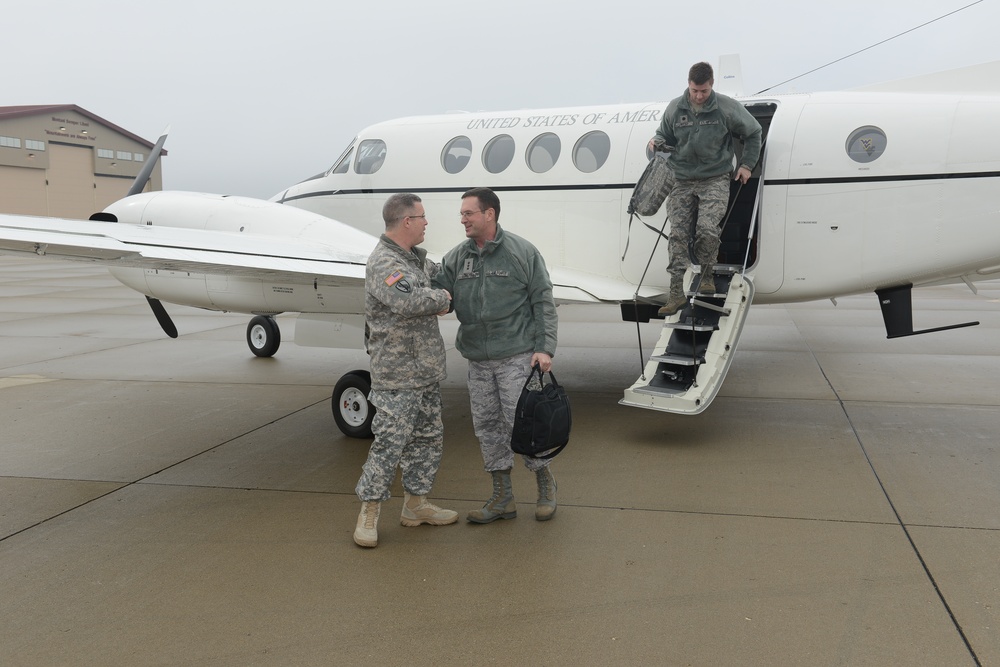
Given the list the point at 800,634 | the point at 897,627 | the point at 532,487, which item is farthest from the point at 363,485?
the point at 897,627

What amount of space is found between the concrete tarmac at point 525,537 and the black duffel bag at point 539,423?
604 millimetres

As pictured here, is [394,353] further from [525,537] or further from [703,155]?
[703,155]

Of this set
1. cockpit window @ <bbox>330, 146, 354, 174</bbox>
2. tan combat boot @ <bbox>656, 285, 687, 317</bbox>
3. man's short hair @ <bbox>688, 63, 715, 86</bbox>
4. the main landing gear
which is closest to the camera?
man's short hair @ <bbox>688, 63, 715, 86</bbox>

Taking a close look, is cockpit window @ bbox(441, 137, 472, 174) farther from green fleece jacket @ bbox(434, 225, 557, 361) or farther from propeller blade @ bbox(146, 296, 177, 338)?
green fleece jacket @ bbox(434, 225, 557, 361)

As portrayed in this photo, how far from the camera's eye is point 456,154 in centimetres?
882

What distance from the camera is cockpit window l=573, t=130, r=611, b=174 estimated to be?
805cm

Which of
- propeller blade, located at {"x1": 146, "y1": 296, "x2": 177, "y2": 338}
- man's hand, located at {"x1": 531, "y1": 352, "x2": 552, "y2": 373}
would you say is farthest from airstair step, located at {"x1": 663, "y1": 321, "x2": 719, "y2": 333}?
propeller blade, located at {"x1": 146, "y1": 296, "x2": 177, "y2": 338}

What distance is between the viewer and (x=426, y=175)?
8.92 metres

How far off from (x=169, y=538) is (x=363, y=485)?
129 cm

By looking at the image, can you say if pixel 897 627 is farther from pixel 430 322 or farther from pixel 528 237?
pixel 528 237

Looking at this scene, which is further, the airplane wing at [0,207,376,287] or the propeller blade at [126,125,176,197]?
the propeller blade at [126,125,176,197]

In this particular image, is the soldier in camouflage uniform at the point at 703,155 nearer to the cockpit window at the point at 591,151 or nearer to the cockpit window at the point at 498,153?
the cockpit window at the point at 591,151

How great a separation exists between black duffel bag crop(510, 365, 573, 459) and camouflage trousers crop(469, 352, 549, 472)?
17 centimetres

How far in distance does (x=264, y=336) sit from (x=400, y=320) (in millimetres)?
7154
